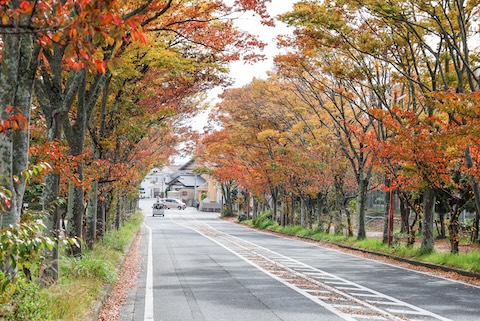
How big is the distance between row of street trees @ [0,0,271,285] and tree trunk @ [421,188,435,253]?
8478 millimetres

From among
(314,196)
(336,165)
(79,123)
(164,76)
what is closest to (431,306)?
(79,123)

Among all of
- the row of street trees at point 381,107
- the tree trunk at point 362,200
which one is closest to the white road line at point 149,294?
the row of street trees at point 381,107

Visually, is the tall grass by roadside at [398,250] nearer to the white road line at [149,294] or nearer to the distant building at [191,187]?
the white road line at [149,294]

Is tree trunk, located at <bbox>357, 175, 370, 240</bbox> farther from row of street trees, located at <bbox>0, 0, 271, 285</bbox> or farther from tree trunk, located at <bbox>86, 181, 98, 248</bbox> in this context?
tree trunk, located at <bbox>86, 181, 98, 248</bbox>

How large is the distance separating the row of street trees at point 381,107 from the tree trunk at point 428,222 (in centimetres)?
4

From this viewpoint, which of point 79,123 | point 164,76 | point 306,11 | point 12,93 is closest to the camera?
point 12,93

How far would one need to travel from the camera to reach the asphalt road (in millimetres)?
9188

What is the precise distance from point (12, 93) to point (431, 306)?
818 cm

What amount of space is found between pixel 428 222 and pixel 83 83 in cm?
1342

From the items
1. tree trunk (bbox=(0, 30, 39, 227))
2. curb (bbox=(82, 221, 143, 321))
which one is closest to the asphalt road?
curb (bbox=(82, 221, 143, 321))

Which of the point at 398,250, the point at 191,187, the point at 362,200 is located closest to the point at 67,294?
the point at 398,250

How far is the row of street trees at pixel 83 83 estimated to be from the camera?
3.91m

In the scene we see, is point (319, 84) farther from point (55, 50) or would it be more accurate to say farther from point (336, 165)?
point (55, 50)

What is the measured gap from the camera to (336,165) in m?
29.6
